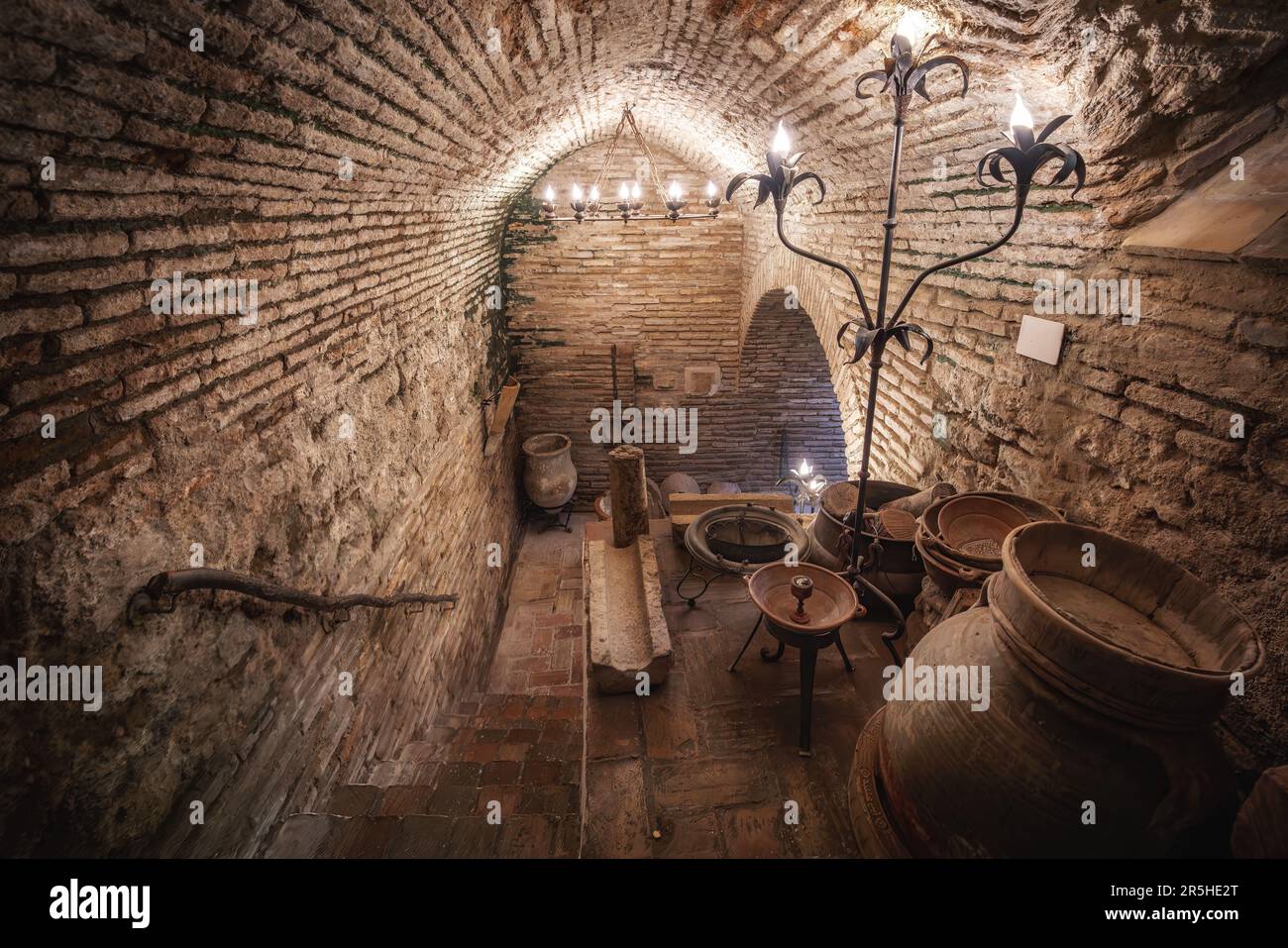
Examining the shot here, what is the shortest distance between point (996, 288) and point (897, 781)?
9.28ft

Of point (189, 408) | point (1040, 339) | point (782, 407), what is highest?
point (1040, 339)

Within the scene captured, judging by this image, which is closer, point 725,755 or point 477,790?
point 725,755

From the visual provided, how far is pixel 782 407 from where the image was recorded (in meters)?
9.42

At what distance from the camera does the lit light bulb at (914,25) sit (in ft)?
8.82

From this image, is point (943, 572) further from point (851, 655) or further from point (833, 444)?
point (833, 444)

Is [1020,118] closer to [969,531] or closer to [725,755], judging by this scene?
[969,531]

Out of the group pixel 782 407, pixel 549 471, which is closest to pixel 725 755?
pixel 549 471

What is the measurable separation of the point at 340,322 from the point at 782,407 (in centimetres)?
722

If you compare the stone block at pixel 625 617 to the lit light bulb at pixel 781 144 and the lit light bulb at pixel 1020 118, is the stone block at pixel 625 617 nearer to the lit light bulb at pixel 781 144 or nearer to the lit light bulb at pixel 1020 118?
the lit light bulb at pixel 781 144

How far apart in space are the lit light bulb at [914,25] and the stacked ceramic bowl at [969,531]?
220 cm

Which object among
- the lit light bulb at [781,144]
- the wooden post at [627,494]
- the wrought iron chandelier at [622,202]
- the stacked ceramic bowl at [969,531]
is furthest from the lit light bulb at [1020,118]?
the wrought iron chandelier at [622,202]

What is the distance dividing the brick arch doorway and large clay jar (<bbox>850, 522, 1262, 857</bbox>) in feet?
22.6

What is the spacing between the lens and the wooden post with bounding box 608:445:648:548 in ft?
15.4
